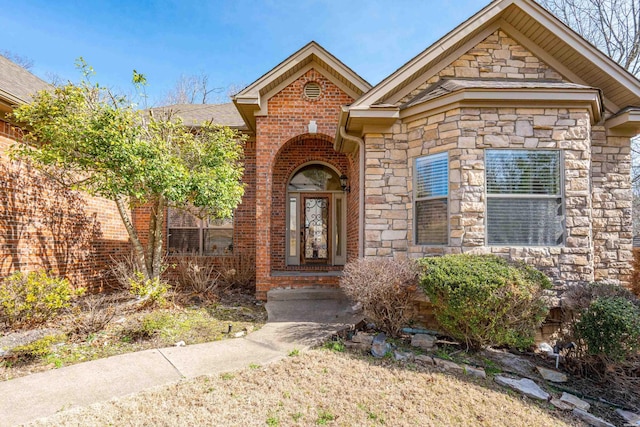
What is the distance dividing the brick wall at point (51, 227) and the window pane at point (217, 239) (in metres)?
2.14

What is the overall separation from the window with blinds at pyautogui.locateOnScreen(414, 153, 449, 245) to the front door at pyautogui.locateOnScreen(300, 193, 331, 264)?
12.4 ft

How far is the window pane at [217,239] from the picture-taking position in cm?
932

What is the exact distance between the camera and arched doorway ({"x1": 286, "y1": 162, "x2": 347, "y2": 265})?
9.49 m

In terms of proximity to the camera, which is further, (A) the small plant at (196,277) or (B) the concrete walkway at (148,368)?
(A) the small plant at (196,277)

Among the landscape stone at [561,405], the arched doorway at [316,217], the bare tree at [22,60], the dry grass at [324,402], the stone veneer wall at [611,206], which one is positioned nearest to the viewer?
the dry grass at [324,402]

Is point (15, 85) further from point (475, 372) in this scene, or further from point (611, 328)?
point (611, 328)

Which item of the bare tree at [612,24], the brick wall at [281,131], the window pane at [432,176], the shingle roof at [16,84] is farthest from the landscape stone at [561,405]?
the bare tree at [612,24]

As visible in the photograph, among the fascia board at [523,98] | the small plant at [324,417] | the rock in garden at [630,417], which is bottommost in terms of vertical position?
the rock in garden at [630,417]

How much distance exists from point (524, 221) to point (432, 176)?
160 centimetres

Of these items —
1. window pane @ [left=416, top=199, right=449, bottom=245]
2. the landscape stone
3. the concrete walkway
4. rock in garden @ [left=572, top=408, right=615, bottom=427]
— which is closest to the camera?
the concrete walkway

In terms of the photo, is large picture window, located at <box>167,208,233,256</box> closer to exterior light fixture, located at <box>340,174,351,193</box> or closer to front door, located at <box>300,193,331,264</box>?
front door, located at <box>300,193,331,264</box>

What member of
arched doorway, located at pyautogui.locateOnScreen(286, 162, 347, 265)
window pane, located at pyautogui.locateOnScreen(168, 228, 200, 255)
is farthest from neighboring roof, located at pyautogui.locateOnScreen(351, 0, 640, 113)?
window pane, located at pyautogui.locateOnScreen(168, 228, 200, 255)

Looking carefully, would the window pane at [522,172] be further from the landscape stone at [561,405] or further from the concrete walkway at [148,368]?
the concrete walkway at [148,368]

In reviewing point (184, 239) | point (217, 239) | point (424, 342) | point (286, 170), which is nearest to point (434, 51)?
point (286, 170)
